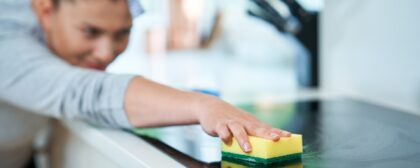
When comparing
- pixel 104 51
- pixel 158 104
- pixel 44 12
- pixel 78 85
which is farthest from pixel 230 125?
pixel 44 12

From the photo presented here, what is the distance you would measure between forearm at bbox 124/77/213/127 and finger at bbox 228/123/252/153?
91mm

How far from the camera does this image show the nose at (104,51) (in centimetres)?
97

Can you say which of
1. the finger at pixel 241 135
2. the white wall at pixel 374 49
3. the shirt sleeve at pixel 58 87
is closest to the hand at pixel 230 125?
the finger at pixel 241 135

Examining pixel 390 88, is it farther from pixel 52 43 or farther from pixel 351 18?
pixel 52 43

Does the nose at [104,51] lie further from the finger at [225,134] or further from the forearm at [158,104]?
the finger at [225,134]

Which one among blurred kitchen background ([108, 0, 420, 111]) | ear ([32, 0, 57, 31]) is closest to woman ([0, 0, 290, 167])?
ear ([32, 0, 57, 31])

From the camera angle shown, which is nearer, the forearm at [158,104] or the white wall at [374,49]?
the forearm at [158,104]

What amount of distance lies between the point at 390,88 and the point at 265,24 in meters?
0.34

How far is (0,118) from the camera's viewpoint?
103 centimetres

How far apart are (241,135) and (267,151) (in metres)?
0.04

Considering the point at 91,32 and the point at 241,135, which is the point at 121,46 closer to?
the point at 91,32

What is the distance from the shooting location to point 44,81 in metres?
0.84

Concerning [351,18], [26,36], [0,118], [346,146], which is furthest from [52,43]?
[351,18]

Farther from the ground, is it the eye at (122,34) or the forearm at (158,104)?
the eye at (122,34)
